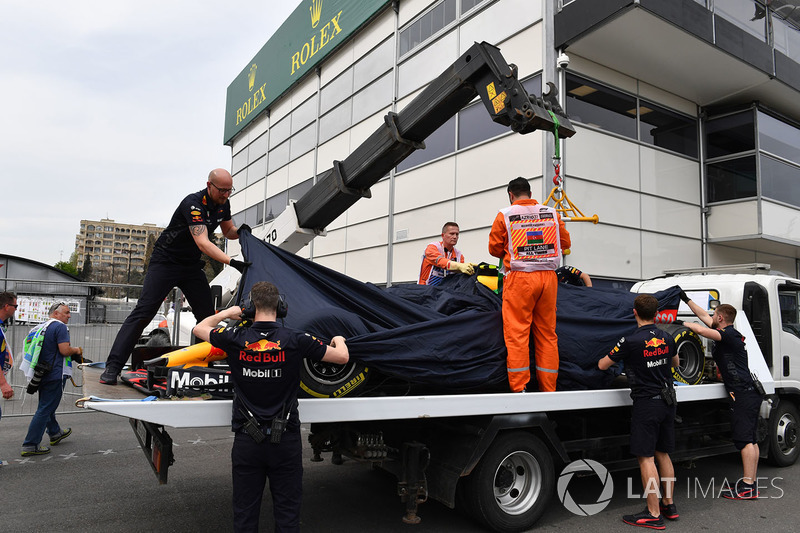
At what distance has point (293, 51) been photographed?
20.1 meters

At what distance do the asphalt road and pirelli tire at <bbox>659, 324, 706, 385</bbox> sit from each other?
3.75 ft

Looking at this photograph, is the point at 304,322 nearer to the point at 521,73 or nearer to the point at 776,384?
the point at 776,384

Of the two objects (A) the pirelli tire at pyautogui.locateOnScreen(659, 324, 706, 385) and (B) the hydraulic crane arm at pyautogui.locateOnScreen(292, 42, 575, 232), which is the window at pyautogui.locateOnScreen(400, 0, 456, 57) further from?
(A) the pirelli tire at pyautogui.locateOnScreen(659, 324, 706, 385)

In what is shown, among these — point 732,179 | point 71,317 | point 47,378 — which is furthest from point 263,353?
point 732,179

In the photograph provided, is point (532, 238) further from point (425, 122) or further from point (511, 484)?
point (511, 484)

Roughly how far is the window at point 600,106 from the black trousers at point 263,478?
9.50 m

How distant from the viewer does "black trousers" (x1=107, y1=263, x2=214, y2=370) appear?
414cm

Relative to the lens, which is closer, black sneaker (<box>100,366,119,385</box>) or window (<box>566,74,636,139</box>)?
black sneaker (<box>100,366,119,385</box>)

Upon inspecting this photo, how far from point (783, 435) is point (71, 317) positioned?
10492mm

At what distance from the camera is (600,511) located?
460cm

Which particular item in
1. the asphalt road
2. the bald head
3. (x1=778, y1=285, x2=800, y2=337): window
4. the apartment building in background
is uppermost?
the apartment building in background

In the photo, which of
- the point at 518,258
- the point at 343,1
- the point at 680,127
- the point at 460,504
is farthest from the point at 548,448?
the point at 343,1

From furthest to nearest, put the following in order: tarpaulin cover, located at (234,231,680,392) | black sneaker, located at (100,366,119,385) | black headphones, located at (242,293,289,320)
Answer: black sneaker, located at (100,366,119,385) < tarpaulin cover, located at (234,231,680,392) < black headphones, located at (242,293,289,320)

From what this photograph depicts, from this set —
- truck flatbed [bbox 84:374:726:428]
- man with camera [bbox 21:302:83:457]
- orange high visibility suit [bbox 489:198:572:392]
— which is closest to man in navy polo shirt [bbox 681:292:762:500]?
truck flatbed [bbox 84:374:726:428]
